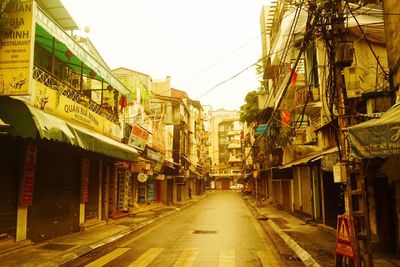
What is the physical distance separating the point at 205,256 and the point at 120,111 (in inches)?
518

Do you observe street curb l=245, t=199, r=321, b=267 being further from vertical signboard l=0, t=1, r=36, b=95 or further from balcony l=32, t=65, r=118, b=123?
balcony l=32, t=65, r=118, b=123

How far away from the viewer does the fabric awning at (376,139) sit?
6.61 meters

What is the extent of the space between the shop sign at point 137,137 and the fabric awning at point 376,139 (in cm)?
1571

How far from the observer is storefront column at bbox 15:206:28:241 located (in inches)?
441

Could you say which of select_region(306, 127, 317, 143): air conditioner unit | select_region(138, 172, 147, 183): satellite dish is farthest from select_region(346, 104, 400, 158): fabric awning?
select_region(138, 172, 147, 183): satellite dish

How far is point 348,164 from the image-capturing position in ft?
25.7

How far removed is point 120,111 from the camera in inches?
848

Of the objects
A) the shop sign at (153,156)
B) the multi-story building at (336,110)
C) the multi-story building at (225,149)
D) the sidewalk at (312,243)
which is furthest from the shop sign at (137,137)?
the multi-story building at (225,149)

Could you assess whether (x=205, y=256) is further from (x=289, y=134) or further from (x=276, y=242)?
(x=289, y=134)

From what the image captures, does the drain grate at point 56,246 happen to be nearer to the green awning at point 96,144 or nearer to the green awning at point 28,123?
the green awning at point 96,144

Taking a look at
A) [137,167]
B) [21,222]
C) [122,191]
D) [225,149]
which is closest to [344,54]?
[21,222]

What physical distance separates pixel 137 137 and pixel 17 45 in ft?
42.5

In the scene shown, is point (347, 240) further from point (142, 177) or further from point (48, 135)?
point (142, 177)

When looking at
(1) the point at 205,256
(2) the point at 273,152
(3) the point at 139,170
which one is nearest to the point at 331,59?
(1) the point at 205,256
